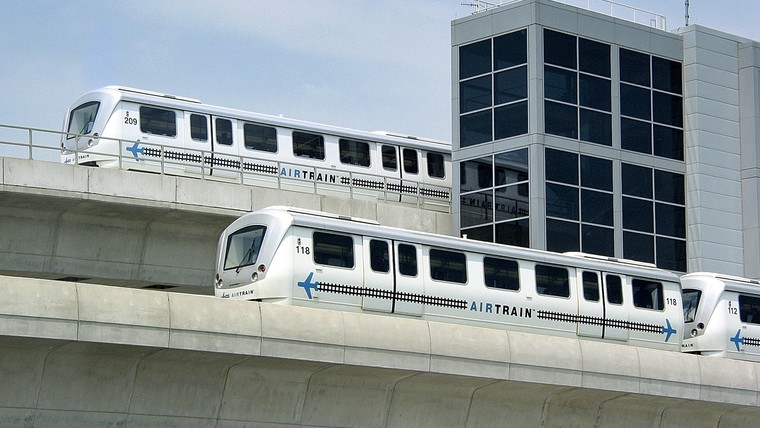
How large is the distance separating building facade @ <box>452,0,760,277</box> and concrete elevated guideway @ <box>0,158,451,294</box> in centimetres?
634

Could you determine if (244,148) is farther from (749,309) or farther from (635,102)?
(749,309)

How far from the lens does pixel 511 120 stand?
119 feet

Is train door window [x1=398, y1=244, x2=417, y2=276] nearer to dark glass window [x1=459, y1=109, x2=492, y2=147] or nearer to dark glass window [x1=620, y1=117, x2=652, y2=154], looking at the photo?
dark glass window [x1=459, y1=109, x2=492, y2=147]

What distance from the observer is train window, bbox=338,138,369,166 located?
39.2 m

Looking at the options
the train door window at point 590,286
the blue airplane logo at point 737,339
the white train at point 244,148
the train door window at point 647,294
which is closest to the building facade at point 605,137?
the white train at point 244,148

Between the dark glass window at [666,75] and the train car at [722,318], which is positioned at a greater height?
the dark glass window at [666,75]

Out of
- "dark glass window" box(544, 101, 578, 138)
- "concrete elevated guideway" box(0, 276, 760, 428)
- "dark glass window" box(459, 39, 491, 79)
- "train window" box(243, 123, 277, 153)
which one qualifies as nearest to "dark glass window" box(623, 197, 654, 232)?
"dark glass window" box(544, 101, 578, 138)

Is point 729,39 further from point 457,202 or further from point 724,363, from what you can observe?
point 724,363

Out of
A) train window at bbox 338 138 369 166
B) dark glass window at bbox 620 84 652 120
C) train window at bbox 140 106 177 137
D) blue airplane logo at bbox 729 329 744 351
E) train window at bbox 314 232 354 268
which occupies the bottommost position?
blue airplane logo at bbox 729 329 744 351

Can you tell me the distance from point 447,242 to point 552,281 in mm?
3066

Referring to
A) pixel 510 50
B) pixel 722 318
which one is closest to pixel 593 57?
pixel 510 50

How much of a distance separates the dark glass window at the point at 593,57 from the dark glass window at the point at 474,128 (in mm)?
3063

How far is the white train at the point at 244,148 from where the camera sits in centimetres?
3366

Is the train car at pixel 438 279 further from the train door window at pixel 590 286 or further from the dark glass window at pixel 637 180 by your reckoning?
the dark glass window at pixel 637 180
